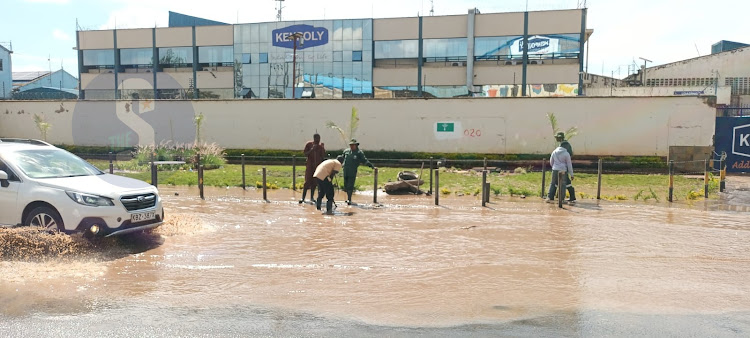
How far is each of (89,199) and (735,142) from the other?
20775 mm

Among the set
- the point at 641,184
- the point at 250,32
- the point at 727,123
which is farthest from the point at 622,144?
the point at 250,32

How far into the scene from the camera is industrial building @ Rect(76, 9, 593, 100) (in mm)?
46500

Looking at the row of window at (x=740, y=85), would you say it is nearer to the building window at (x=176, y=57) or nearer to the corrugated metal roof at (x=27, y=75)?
the building window at (x=176, y=57)

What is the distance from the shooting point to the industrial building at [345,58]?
153ft

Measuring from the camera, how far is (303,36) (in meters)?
50.8

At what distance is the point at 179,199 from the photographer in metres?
14.5

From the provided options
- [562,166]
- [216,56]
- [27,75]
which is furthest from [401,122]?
[27,75]

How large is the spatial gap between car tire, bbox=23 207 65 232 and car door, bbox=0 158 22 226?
0.20m

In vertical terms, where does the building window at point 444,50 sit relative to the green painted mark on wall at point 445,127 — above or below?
above

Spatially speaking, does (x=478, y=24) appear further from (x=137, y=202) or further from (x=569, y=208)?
(x=137, y=202)

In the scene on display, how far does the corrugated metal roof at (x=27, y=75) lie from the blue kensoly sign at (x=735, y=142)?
68135 mm

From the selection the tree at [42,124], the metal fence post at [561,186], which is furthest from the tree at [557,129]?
the tree at [42,124]

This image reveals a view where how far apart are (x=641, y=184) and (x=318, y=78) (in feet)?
119

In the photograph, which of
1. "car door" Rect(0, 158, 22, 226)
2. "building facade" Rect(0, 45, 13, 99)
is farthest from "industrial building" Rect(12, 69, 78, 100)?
"car door" Rect(0, 158, 22, 226)
